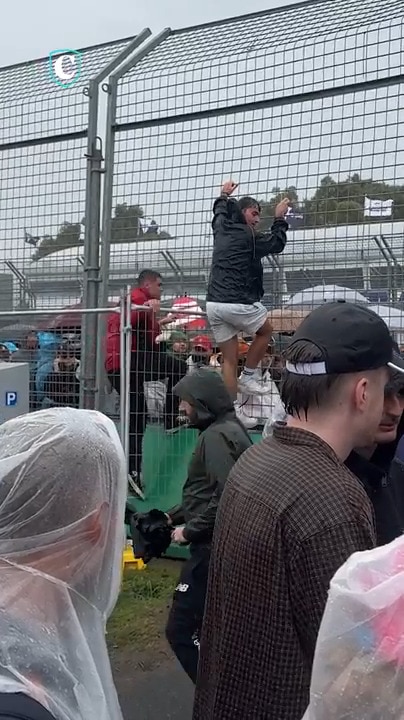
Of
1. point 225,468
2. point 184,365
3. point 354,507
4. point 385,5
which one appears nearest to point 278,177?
point 385,5

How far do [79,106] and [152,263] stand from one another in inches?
50.1

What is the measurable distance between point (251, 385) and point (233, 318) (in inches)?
19.9

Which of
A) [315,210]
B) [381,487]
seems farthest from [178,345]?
[381,487]

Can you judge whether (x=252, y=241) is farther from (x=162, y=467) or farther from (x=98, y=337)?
(x=162, y=467)

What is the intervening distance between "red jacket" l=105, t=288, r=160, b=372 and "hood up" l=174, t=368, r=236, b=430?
5.26ft

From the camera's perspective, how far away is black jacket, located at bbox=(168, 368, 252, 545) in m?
3.79

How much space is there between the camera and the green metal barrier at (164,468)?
5918 millimetres

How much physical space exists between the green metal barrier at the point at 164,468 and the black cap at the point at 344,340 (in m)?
3.97

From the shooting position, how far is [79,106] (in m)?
5.79

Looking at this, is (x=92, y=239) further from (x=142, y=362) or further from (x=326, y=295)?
(x=326, y=295)

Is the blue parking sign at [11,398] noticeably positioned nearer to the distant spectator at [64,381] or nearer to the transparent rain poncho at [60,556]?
the distant spectator at [64,381]

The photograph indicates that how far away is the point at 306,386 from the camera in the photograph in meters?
1.91

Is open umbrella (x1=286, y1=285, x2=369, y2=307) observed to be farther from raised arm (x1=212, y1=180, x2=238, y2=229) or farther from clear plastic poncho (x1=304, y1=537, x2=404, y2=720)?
clear plastic poncho (x1=304, y1=537, x2=404, y2=720)

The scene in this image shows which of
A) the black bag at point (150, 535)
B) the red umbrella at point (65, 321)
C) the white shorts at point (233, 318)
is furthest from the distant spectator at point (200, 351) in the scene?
the black bag at point (150, 535)
